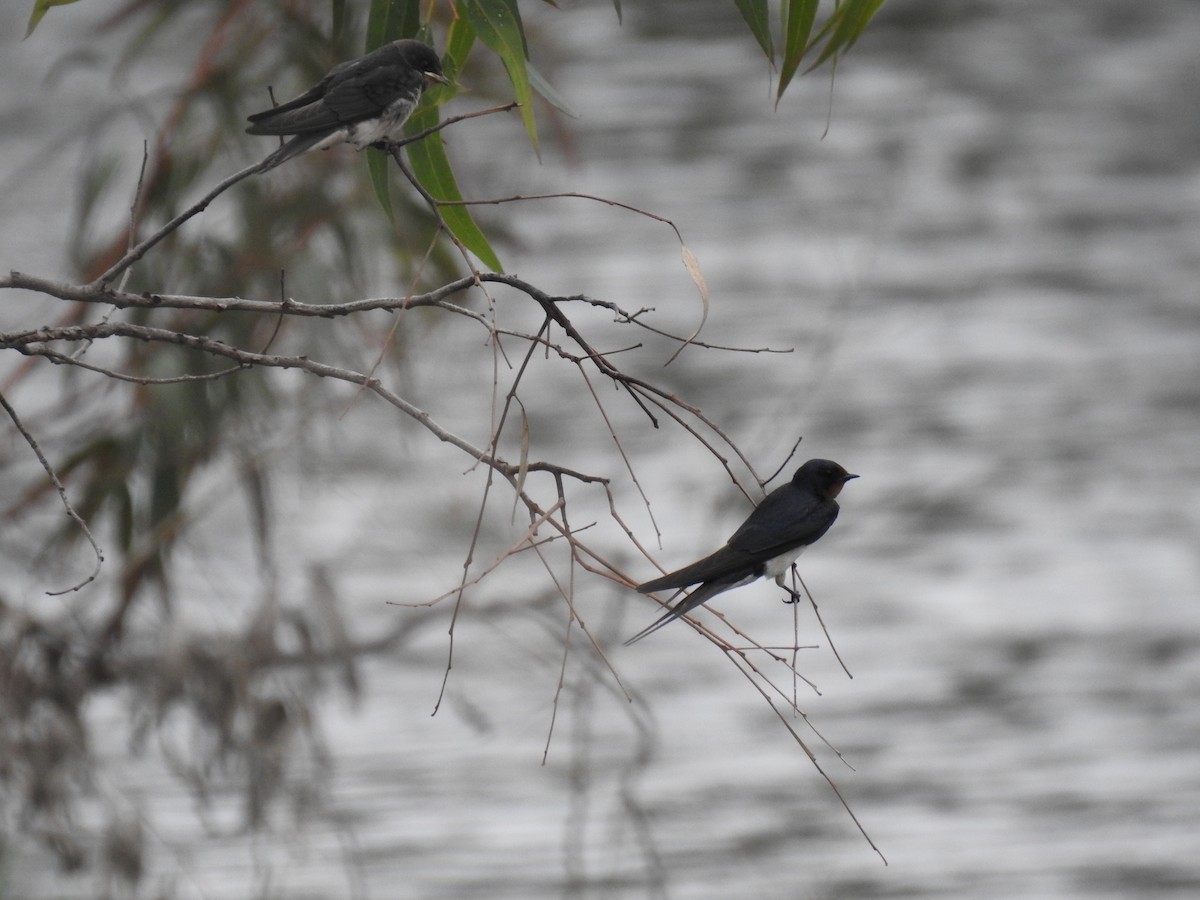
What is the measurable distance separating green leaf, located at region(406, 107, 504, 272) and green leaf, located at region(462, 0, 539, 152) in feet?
0.34

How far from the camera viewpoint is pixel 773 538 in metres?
1.86

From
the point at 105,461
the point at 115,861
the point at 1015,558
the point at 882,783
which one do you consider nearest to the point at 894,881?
the point at 882,783

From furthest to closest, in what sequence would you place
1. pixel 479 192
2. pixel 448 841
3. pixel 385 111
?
pixel 479 192
pixel 448 841
pixel 385 111

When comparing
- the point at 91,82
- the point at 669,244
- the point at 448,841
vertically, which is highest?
the point at 91,82

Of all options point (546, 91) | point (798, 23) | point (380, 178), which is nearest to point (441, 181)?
point (380, 178)

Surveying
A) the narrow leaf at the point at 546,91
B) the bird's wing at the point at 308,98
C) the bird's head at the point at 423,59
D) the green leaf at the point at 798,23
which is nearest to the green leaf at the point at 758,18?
the green leaf at the point at 798,23

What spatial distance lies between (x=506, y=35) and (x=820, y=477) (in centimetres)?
63

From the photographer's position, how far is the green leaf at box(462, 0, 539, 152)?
181cm

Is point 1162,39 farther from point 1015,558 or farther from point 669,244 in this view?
point 1015,558

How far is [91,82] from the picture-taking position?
634cm

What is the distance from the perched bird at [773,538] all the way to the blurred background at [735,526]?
763mm

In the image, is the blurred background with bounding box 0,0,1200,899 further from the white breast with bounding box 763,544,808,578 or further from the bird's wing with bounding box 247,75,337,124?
the bird's wing with bounding box 247,75,337,124

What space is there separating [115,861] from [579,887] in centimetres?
91

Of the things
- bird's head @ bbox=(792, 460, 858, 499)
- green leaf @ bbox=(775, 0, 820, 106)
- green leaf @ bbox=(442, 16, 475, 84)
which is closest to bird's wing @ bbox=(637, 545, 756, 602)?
bird's head @ bbox=(792, 460, 858, 499)
